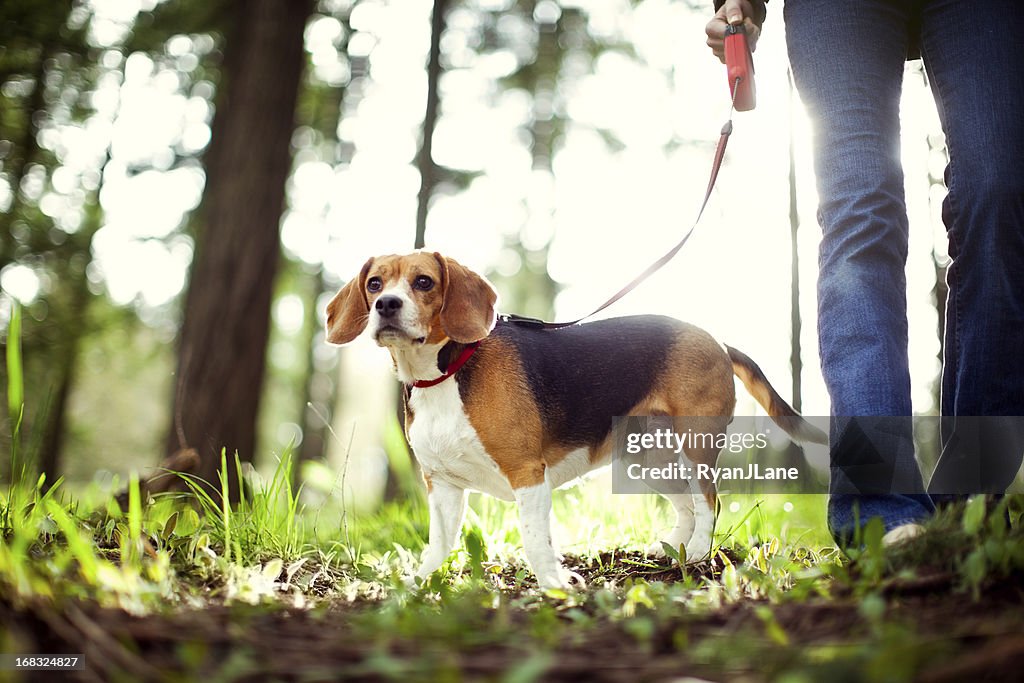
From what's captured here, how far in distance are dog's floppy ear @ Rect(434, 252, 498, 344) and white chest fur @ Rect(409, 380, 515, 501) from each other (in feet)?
0.82

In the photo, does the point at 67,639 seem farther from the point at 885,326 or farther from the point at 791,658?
the point at 885,326

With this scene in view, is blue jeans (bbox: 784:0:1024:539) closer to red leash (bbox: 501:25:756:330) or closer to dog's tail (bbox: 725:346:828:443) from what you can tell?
red leash (bbox: 501:25:756:330)

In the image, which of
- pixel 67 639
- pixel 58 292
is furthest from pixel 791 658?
pixel 58 292

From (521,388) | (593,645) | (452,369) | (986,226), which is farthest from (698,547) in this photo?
(593,645)

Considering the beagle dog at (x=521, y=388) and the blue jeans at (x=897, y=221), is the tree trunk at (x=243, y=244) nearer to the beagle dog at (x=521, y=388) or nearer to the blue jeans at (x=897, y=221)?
the beagle dog at (x=521, y=388)

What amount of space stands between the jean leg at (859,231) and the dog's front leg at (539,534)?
1086mm

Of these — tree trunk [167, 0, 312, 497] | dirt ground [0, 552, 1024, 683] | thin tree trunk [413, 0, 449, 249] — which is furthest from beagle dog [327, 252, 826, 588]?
thin tree trunk [413, 0, 449, 249]

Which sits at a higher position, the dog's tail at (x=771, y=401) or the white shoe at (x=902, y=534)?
the dog's tail at (x=771, y=401)

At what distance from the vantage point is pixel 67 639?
154 centimetres

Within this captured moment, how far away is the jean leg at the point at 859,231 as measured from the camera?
8.51 ft

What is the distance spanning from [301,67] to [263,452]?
41.1ft

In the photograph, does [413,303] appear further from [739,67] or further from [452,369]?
[739,67]

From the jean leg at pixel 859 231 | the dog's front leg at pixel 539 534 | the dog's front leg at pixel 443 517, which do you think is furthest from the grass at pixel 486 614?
the jean leg at pixel 859 231

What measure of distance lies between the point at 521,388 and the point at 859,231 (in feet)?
5.10
